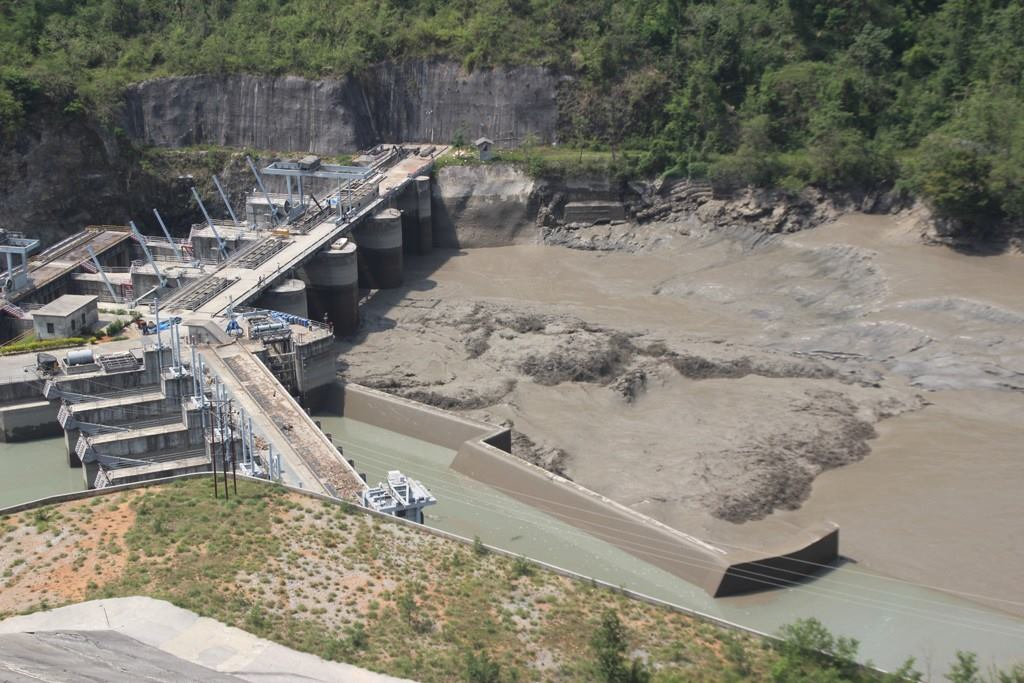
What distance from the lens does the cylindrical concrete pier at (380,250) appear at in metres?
62.9

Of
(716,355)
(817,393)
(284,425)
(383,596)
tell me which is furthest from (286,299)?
(383,596)

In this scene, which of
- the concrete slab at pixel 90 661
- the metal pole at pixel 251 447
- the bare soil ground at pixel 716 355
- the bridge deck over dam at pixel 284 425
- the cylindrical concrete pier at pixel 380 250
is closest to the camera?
the concrete slab at pixel 90 661

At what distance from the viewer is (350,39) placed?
2968 inches

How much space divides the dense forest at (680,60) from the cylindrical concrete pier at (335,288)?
19.6 meters

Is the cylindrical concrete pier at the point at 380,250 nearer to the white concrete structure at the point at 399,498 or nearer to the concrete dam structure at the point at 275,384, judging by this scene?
the concrete dam structure at the point at 275,384

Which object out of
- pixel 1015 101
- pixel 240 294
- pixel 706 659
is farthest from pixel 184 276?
pixel 1015 101

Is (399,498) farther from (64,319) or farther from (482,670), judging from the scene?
(64,319)

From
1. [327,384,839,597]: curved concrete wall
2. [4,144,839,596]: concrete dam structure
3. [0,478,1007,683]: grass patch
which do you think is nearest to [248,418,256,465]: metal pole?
[4,144,839,596]: concrete dam structure

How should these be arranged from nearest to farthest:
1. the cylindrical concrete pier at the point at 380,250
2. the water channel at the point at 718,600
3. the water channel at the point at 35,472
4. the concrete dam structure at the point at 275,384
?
the water channel at the point at 718,600
the concrete dam structure at the point at 275,384
the water channel at the point at 35,472
the cylindrical concrete pier at the point at 380,250

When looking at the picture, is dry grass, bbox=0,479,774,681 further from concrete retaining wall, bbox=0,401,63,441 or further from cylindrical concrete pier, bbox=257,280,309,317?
cylindrical concrete pier, bbox=257,280,309,317

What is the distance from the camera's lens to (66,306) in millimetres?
49688

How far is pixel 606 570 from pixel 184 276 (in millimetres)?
26520

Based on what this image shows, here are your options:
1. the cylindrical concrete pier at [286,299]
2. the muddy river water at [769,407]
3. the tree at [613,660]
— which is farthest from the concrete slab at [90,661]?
the cylindrical concrete pier at [286,299]

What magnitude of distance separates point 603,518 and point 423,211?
33.0m
